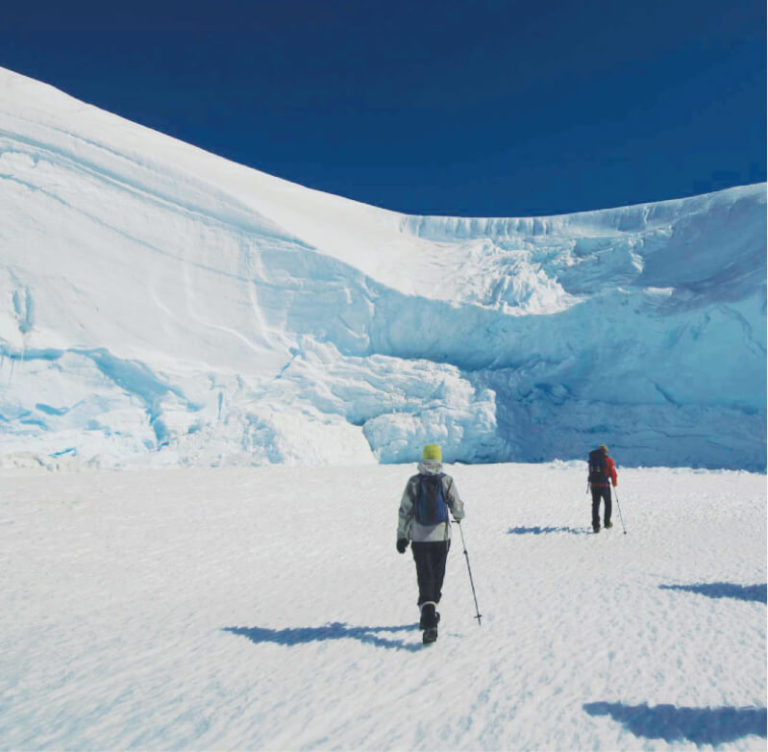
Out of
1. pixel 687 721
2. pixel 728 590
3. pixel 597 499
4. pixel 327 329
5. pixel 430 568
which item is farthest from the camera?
pixel 327 329

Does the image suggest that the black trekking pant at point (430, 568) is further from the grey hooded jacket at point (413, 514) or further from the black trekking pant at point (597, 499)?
the black trekking pant at point (597, 499)

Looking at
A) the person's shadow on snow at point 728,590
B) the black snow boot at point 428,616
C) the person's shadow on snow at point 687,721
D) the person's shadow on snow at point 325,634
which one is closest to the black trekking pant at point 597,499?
the person's shadow on snow at point 728,590

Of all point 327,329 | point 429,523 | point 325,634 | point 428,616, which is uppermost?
point 327,329

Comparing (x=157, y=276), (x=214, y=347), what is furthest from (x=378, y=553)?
(x=157, y=276)

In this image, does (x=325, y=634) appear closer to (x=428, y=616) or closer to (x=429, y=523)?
(x=428, y=616)

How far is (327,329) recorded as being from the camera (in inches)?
864

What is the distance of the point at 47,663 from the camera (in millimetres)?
3971

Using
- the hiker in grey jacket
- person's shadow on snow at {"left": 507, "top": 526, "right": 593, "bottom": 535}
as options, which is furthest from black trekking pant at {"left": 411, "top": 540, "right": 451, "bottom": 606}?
person's shadow on snow at {"left": 507, "top": 526, "right": 593, "bottom": 535}

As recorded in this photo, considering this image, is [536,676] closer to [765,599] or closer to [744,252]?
[765,599]

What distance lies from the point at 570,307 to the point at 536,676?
1849 centimetres

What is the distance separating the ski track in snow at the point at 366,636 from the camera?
2.94 m

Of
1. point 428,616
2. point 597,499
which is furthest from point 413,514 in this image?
point 597,499

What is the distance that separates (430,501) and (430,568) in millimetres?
442

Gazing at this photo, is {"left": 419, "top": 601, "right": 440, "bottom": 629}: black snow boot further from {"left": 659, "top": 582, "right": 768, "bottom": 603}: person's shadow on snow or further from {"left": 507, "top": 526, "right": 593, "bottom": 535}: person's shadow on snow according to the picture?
{"left": 507, "top": 526, "right": 593, "bottom": 535}: person's shadow on snow
